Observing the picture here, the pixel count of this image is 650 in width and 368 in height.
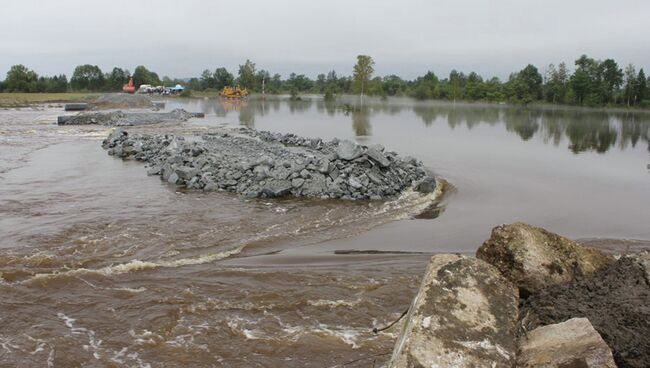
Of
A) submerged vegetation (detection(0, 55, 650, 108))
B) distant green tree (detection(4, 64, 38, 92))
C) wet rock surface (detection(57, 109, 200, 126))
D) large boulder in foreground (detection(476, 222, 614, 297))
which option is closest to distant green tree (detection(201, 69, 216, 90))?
submerged vegetation (detection(0, 55, 650, 108))

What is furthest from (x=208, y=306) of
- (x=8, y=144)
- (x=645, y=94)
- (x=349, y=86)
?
(x=349, y=86)

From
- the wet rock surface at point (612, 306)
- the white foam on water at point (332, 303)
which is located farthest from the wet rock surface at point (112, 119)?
the wet rock surface at point (612, 306)

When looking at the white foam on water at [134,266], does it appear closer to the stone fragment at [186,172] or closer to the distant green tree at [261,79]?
the stone fragment at [186,172]

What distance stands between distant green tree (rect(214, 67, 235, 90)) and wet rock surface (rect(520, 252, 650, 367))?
139 meters

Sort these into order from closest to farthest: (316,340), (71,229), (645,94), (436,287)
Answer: (436,287), (316,340), (71,229), (645,94)

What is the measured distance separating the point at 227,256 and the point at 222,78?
136 metres

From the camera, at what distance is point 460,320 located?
3713mm

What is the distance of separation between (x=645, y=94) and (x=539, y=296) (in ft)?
298

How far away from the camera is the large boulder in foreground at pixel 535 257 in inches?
190

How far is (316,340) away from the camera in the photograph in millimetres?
5656

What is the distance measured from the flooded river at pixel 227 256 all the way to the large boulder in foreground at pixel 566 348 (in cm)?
192

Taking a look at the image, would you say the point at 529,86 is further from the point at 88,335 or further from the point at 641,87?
the point at 88,335

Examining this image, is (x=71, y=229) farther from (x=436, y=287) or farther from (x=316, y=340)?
(x=436, y=287)

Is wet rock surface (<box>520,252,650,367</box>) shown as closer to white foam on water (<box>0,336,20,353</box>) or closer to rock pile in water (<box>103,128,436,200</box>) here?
white foam on water (<box>0,336,20,353</box>)
